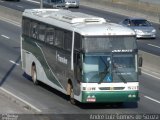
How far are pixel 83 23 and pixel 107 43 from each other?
5.60 feet

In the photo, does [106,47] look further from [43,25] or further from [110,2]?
[110,2]

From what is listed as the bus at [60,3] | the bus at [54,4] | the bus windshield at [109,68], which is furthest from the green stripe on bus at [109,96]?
the bus at [54,4]

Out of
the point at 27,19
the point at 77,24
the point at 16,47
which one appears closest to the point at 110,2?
the point at 16,47

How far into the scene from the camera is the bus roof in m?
24.6

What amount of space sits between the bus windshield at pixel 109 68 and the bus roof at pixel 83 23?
0.85m

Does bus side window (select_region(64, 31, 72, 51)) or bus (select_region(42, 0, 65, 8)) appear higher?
bus side window (select_region(64, 31, 72, 51))

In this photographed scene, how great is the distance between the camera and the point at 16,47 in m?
42.6

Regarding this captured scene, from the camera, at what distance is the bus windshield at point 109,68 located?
24.2 meters

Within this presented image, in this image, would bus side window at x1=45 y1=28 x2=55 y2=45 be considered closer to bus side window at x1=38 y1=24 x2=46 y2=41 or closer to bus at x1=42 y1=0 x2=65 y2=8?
bus side window at x1=38 y1=24 x2=46 y2=41

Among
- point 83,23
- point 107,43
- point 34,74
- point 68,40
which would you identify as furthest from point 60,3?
point 107,43

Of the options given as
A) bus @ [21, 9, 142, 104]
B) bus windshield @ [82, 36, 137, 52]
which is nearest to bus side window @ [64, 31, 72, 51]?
bus @ [21, 9, 142, 104]

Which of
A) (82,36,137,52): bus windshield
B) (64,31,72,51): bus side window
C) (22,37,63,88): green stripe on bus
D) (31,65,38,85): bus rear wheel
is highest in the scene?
(82,36,137,52): bus windshield

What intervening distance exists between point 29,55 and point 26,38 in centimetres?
81

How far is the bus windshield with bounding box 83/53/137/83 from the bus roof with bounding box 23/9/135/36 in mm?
846
